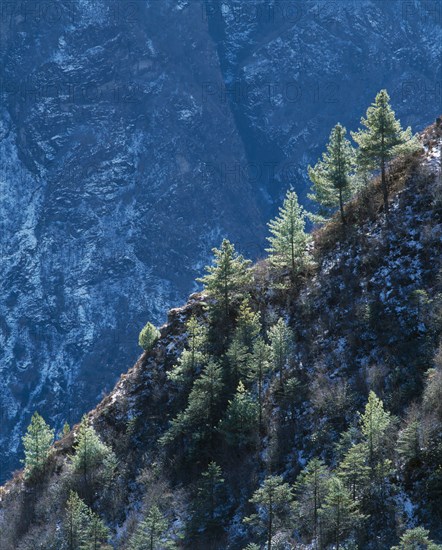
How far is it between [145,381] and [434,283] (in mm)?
17323

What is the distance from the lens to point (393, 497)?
30.8 meters

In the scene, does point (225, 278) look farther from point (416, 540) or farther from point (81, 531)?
point (416, 540)

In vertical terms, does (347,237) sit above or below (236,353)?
above

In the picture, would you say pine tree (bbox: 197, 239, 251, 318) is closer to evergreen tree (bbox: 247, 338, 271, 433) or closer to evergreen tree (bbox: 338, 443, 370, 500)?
evergreen tree (bbox: 247, 338, 271, 433)

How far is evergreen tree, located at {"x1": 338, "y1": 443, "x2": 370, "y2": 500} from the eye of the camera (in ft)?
101

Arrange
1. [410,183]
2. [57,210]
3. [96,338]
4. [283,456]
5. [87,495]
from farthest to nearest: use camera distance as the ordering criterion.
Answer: [57,210] < [96,338] < [410,183] < [87,495] < [283,456]

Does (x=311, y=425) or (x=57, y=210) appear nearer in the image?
(x=311, y=425)

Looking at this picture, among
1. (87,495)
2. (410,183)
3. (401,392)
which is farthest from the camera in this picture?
(410,183)

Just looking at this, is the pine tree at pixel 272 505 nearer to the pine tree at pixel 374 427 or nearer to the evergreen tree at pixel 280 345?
the pine tree at pixel 374 427

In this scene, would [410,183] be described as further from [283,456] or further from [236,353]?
[283,456]

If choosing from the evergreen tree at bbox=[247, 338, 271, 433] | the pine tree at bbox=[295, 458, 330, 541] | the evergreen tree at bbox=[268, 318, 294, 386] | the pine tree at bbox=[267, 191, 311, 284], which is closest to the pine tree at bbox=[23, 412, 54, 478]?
the evergreen tree at bbox=[247, 338, 271, 433]

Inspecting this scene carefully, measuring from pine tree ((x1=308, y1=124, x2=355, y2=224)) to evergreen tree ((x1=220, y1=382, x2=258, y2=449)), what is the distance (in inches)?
584

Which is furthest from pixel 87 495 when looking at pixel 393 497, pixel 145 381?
pixel 393 497

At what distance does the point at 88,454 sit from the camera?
4384cm
